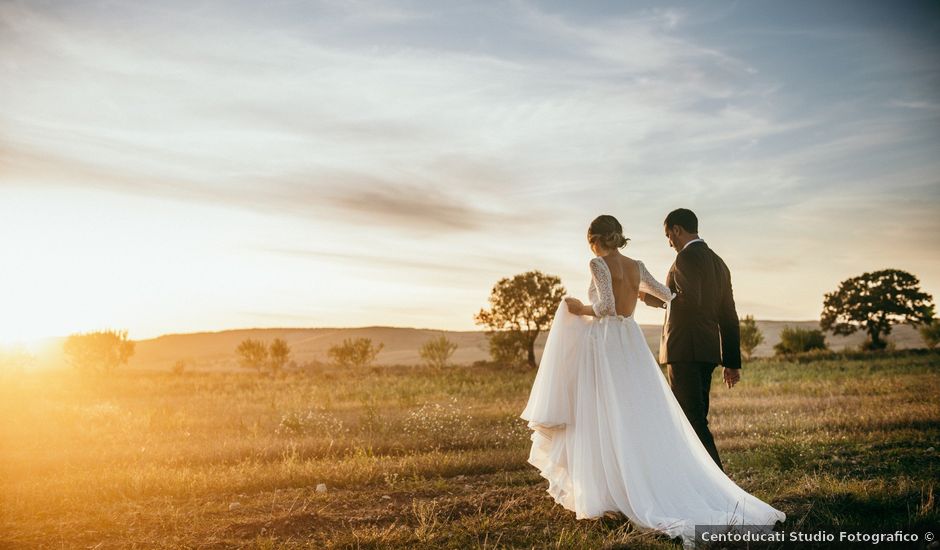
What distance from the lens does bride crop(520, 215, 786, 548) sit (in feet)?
18.7

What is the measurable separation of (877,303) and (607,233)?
53.3 metres

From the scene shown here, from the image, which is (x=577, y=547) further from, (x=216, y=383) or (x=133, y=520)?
(x=216, y=383)

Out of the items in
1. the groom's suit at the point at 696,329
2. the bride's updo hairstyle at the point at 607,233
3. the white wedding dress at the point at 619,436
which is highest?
the bride's updo hairstyle at the point at 607,233

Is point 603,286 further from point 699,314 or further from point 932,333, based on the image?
point 932,333

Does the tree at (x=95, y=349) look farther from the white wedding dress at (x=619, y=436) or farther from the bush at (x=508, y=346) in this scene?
the white wedding dress at (x=619, y=436)

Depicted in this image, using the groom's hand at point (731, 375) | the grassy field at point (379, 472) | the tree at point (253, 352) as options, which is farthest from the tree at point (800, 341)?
the groom's hand at point (731, 375)

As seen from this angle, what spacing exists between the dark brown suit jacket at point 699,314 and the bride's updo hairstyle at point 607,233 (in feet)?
3.09

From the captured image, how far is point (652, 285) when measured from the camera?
6547 millimetres

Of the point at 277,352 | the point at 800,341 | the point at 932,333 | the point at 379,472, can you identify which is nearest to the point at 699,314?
the point at 379,472

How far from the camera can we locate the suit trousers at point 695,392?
21.8 feet

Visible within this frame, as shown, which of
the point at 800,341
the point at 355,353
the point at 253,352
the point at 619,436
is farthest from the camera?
the point at 253,352

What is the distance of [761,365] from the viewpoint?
2895cm

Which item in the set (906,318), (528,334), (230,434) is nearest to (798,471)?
(230,434)

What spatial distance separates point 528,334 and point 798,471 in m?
34.1
